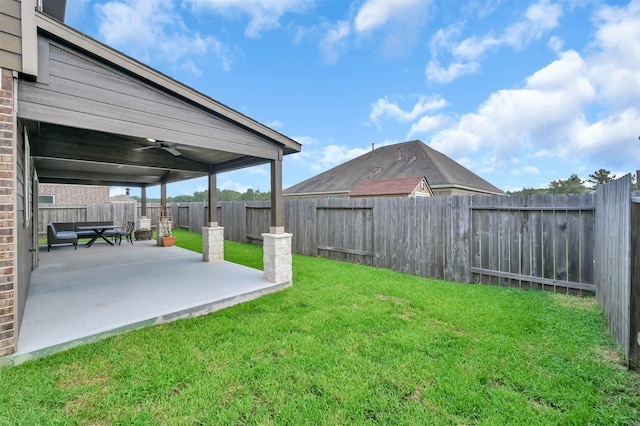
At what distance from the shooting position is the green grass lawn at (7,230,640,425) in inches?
78.8

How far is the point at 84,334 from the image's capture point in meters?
3.14

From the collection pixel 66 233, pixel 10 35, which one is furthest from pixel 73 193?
pixel 10 35

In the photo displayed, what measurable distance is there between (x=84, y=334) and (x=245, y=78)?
15.2m

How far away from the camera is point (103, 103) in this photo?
130 inches

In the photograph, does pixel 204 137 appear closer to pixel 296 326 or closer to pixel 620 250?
pixel 296 326

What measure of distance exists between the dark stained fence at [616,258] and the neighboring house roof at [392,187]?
11.4 meters

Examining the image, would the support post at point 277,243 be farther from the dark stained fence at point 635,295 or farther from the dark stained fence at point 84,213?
the dark stained fence at point 84,213

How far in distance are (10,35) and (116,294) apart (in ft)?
12.3

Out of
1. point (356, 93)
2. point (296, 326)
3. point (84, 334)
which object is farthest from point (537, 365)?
point (356, 93)

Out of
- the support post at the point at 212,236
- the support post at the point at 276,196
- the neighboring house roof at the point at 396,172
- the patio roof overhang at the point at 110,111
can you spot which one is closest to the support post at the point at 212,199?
the support post at the point at 212,236

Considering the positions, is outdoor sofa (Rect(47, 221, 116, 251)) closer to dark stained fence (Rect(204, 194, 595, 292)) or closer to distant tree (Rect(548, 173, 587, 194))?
dark stained fence (Rect(204, 194, 595, 292))

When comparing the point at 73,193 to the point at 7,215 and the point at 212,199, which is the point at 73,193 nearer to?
the point at 212,199

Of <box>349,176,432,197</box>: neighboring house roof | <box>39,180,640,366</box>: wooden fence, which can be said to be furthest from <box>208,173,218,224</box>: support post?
<box>349,176,432,197</box>: neighboring house roof

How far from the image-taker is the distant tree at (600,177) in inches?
1122
